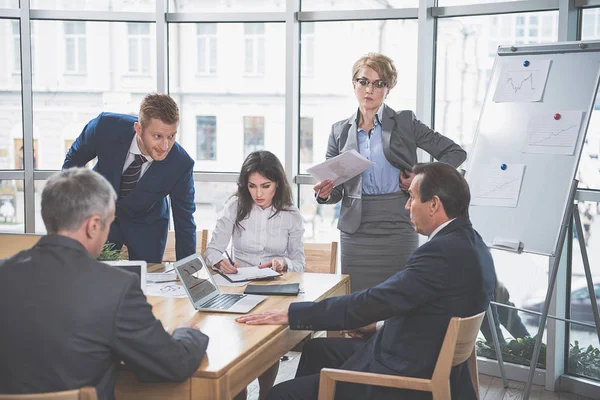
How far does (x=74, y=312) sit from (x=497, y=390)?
292 cm

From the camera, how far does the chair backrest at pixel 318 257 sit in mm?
3617

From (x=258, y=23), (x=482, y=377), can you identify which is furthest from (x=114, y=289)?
(x=258, y=23)

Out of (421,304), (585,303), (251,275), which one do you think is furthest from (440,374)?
(585,303)

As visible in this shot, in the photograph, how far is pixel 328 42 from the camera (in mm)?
4594

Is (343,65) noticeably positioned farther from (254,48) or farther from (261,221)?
(261,221)

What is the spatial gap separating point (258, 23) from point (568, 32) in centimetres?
192

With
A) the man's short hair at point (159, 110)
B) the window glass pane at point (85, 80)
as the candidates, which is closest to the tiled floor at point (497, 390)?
the man's short hair at point (159, 110)

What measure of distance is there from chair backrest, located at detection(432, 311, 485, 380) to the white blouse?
1327 millimetres

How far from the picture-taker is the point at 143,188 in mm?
3152

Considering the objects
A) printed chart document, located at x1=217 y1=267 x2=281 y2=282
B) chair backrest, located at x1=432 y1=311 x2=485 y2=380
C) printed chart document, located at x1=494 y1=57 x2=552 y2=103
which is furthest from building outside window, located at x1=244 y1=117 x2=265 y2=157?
chair backrest, located at x1=432 y1=311 x2=485 y2=380

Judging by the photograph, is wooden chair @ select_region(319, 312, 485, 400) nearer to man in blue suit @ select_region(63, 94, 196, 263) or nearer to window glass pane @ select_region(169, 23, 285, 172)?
man in blue suit @ select_region(63, 94, 196, 263)

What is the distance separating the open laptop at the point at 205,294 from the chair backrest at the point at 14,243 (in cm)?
46

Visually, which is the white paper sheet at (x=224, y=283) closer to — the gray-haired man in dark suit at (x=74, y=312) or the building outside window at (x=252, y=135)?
the gray-haired man in dark suit at (x=74, y=312)

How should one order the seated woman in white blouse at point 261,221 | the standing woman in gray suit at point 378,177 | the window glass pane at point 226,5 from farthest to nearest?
the window glass pane at point 226,5
the standing woman in gray suit at point 378,177
the seated woman in white blouse at point 261,221
